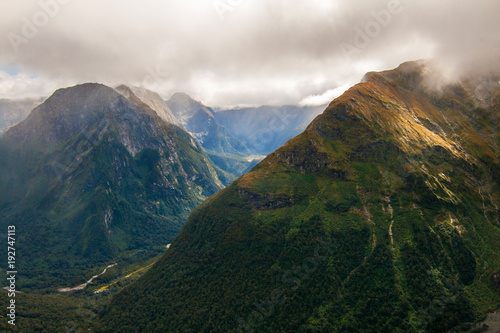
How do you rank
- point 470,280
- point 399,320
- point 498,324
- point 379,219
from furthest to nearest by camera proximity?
point 379,219, point 470,280, point 399,320, point 498,324

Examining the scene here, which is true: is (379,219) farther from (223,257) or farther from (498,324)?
(223,257)

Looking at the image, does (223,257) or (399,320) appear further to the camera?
(223,257)

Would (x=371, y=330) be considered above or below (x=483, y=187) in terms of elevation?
below

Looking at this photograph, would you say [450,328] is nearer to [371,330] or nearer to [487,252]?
[371,330]

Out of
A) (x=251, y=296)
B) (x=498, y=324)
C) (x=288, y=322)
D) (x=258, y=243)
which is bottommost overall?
(x=498, y=324)

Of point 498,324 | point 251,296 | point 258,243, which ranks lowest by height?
point 498,324

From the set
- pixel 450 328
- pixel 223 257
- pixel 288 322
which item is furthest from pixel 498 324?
pixel 223 257

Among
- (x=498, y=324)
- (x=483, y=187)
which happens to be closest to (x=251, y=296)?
(x=498, y=324)

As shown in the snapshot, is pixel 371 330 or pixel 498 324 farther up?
pixel 371 330

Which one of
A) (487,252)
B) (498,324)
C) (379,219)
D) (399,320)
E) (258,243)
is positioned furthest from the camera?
(258,243)
